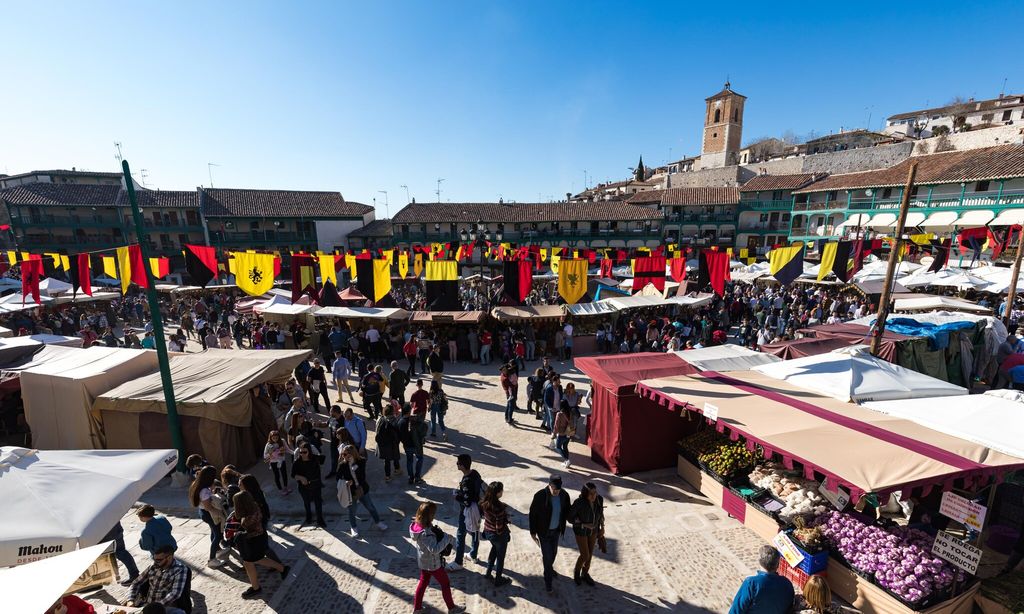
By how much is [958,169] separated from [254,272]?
40483 mm

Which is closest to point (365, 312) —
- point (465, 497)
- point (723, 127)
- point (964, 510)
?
point (465, 497)

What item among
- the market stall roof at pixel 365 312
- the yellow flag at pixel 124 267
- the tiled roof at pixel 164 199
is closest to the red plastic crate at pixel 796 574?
the market stall roof at pixel 365 312

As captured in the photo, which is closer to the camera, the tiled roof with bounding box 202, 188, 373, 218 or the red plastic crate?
the red plastic crate

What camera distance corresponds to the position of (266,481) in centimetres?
774

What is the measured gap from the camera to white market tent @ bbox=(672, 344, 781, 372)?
822 cm

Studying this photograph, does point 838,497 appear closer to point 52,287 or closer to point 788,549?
point 788,549

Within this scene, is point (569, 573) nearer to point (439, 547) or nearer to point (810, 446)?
point (439, 547)

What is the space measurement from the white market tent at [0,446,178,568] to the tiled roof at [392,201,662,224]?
38082 millimetres

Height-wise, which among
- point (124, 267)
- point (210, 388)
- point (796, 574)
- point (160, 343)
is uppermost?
point (124, 267)

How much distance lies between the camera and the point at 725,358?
336 inches

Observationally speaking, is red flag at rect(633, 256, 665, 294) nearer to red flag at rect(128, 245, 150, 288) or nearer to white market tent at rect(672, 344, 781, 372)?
white market tent at rect(672, 344, 781, 372)

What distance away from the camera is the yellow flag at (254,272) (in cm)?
1374

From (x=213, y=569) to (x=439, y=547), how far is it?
343cm

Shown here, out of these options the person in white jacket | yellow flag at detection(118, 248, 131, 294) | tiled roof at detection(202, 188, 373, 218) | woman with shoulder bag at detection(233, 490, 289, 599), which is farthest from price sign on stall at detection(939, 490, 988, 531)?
tiled roof at detection(202, 188, 373, 218)
